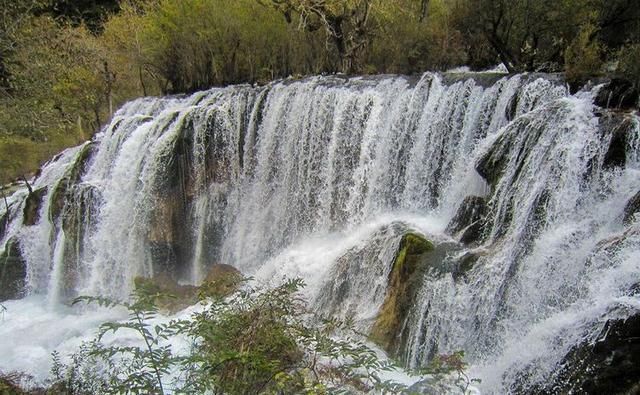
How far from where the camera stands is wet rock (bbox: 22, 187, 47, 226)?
13695mm

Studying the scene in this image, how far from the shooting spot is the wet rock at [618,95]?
7.25 meters

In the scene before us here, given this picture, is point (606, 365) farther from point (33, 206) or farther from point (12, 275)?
point (33, 206)

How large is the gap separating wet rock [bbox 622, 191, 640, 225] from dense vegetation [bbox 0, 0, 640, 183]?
2.16m

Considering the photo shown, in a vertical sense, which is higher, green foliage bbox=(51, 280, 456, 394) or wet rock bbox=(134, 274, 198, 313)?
green foliage bbox=(51, 280, 456, 394)

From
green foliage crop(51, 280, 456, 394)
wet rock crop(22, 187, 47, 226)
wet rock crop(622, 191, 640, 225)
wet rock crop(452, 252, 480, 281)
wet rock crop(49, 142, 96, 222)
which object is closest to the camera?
→ green foliage crop(51, 280, 456, 394)

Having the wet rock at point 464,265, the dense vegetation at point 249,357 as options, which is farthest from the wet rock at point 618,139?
the dense vegetation at point 249,357

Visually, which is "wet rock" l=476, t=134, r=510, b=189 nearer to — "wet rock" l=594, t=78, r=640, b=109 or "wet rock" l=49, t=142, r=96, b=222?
"wet rock" l=594, t=78, r=640, b=109

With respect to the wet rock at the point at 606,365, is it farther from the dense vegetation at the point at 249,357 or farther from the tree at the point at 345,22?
the tree at the point at 345,22

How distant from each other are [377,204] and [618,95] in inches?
181

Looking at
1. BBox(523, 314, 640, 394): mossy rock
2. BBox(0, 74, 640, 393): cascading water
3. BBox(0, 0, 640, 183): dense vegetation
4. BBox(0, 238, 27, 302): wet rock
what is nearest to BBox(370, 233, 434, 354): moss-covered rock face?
BBox(0, 74, 640, 393): cascading water

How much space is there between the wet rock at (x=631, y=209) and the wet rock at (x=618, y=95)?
1795mm

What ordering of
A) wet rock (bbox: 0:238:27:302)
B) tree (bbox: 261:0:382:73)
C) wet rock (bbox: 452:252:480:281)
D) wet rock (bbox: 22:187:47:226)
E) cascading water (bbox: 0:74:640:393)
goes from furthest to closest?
tree (bbox: 261:0:382:73) < wet rock (bbox: 22:187:47:226) < wet rock (bbox: 0:238:27:302) < wet rock (bbox: 452:252:480:281) < cascading water (bbox: 0:74:640:393)

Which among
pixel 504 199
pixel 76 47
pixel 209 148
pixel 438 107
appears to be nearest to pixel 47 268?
pixel 209 148

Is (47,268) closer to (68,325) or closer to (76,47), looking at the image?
(68,325)
